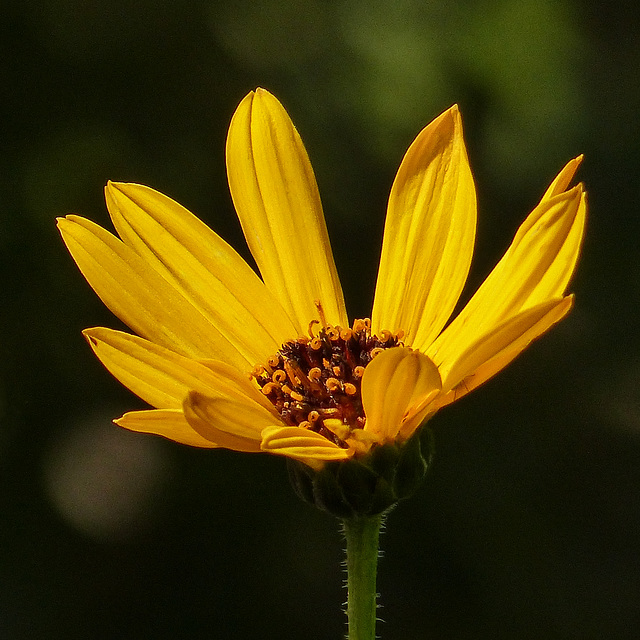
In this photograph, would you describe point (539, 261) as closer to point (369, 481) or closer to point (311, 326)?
point (369, 481)

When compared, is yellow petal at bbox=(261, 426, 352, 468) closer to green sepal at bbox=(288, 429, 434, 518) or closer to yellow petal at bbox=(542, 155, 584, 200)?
green sepal at bbox=(288, 429, 434, 518)

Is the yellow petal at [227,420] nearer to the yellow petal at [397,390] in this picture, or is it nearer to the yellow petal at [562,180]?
the yellow petal at [397,390]

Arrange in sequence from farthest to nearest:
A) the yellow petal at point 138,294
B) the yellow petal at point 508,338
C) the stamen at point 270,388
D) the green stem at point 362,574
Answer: the stamen at point 270,388, the yellow petal at point 138,294, the green stem at point 362,574, the yellow petal at point 508,338

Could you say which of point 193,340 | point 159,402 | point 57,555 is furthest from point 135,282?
point 57,555

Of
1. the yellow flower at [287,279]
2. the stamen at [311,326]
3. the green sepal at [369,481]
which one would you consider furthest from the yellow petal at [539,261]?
the stamen at [311,326]

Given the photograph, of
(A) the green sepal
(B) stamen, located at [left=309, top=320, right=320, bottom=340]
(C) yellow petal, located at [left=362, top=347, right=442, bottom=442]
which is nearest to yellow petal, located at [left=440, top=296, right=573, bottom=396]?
(C) yellow petal, located at [left=362, top=347, right=442, bottom=442]

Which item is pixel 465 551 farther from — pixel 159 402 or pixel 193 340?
pixel 159 402

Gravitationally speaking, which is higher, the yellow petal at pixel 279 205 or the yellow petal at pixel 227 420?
the yellow petal at pixel 279 205
